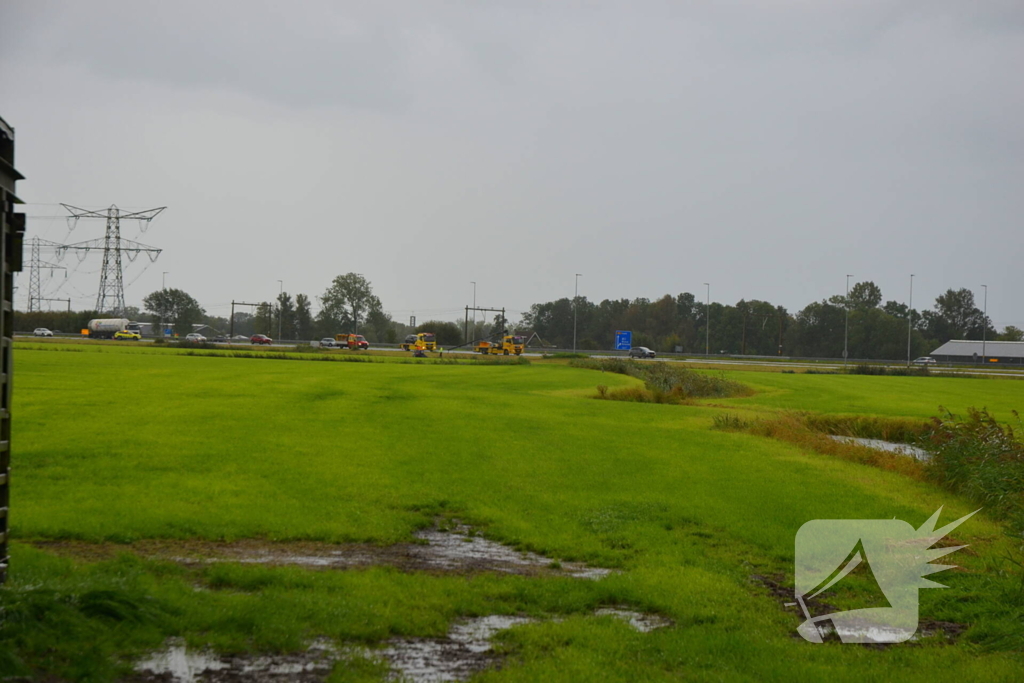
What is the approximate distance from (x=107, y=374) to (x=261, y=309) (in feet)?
364

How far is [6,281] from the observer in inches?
286

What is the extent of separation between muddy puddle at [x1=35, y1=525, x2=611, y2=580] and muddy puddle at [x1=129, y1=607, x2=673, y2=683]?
2397 mm

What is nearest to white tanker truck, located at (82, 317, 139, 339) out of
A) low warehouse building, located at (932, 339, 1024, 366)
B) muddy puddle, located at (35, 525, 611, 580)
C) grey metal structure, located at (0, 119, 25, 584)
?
muddy puddle, located at (35, 525, 611, 580)

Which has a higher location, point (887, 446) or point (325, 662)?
point (325, 662)

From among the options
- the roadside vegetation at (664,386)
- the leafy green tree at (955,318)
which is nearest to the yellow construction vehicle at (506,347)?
the roadside vegetation at (664,386)

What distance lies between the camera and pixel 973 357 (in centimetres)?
11138

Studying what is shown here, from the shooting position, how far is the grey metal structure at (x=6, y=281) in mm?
7254

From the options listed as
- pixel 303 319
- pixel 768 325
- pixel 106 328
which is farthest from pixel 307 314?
pixel 768 325

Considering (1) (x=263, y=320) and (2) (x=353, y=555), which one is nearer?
(2) (x=353, y=555)

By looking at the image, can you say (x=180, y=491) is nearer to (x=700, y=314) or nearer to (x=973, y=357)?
(x=973, y=357)

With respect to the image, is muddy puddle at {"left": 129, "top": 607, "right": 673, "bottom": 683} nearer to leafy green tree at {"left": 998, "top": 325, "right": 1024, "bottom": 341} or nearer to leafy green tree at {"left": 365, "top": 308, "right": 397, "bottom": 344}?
leafy green tree at {"left": 365, "top": 308, "right": 397, "bottom": 344}

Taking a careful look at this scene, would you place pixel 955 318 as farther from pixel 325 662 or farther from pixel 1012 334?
pixel 325 662

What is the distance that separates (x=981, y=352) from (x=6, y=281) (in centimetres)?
13183

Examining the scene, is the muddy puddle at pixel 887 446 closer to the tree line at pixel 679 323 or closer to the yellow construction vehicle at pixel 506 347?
the yellow construction vehicle at pixel 506 347
